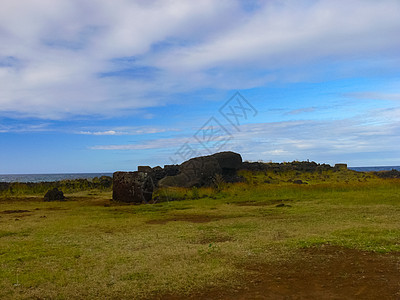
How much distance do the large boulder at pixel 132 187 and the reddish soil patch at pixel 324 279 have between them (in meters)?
12.6

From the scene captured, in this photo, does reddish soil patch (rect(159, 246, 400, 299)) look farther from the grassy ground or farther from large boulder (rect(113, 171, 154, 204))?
large boulder (rect(113, 171, 154, 204))

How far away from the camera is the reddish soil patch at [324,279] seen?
507 centimetres

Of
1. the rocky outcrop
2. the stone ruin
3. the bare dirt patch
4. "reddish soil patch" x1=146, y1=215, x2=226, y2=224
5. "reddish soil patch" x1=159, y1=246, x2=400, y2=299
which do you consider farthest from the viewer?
the rocky outcrop

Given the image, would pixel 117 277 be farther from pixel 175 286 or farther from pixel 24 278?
pixel 24 278

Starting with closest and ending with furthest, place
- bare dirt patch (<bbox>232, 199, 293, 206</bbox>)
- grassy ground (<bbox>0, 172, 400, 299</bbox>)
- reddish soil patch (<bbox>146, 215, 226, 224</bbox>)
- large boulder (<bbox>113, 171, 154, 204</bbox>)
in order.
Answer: grassy ground (<bbox>0, 172, 400, 299</bbox>), reddish soil patch (<bbox>146, 215, 226, 224</bbox>), bare dirt patch (<bbox>232, 199, 293, 206</bbox>), large boulder (<bbox>113, 171, 154, 204</bbox>)

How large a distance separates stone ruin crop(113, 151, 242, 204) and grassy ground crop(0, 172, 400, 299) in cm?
307

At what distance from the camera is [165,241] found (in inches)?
336

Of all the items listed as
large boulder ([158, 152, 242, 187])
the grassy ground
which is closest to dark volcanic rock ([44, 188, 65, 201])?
the grassy ground

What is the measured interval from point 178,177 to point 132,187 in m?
7.68

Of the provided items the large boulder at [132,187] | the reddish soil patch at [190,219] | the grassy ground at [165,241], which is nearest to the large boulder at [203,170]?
the large boulder at [132,187]

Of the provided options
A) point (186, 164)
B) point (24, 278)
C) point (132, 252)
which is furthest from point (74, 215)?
point (186, 164)

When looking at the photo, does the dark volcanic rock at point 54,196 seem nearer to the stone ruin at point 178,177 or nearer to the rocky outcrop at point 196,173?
the stone ruin at point 178,177

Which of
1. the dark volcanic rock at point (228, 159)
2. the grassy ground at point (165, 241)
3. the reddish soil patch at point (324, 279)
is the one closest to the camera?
the reddish soil patch at point (324, 279)

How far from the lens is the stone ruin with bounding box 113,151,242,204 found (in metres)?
18.8
